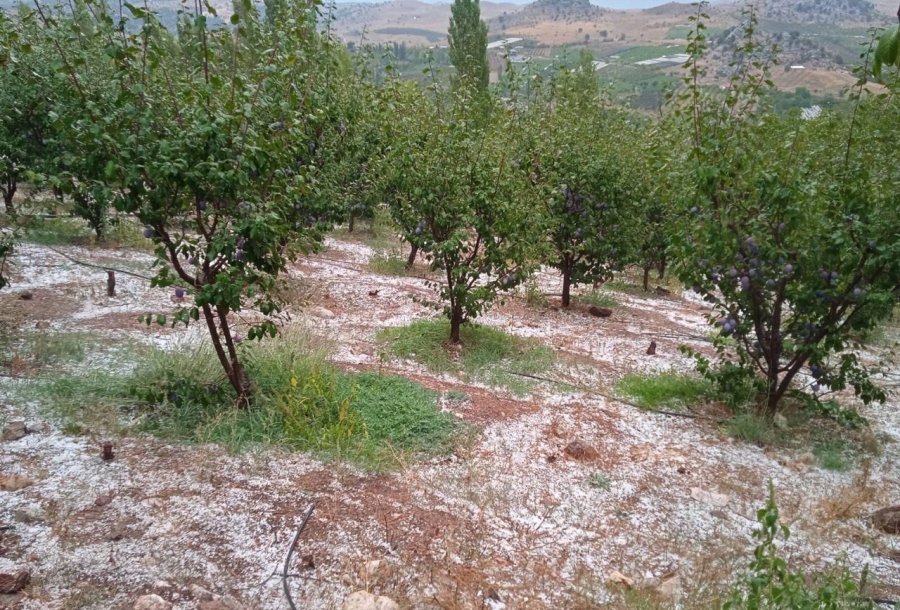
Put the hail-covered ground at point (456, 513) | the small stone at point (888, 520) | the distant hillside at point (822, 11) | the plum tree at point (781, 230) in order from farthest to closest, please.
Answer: the distant hillside at point (822, 11), the plum tree at point (781, 230), the small stone at point (888, 520), the hail-covered ground at point (456, 513)

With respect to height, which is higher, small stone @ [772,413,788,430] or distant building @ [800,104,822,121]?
distant building @ [800,104,822,121]

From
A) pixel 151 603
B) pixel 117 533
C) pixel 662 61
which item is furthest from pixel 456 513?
pixel 662 61

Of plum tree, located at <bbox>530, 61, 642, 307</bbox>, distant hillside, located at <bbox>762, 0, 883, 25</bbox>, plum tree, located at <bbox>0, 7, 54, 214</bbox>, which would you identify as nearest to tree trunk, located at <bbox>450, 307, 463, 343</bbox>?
plum tree, located at <bbox>530, 61, 642, 307</bbox>

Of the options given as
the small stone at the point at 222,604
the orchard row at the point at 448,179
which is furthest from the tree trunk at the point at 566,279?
the small stone at the point at 222,604

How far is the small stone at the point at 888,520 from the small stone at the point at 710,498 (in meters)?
0.81

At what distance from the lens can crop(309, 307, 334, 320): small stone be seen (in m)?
6.81

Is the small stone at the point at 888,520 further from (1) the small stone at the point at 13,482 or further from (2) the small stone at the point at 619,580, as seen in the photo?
(1) the small stone at the point at 13,482

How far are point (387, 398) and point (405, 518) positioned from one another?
4.51 feet

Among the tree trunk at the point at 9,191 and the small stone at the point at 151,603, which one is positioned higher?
the tree trunk at the point at 9,191

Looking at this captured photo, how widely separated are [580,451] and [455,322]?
2.24 m

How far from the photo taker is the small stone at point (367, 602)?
102 inches

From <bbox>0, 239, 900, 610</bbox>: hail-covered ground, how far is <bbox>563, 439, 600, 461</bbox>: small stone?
13 mm

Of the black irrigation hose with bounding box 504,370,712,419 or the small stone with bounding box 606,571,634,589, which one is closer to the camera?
the small stone with bounding box 606,571,634,589

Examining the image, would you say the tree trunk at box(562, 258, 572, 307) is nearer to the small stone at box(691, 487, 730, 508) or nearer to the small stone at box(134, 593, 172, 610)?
the small stone at box(691, 487, 730, 508)
